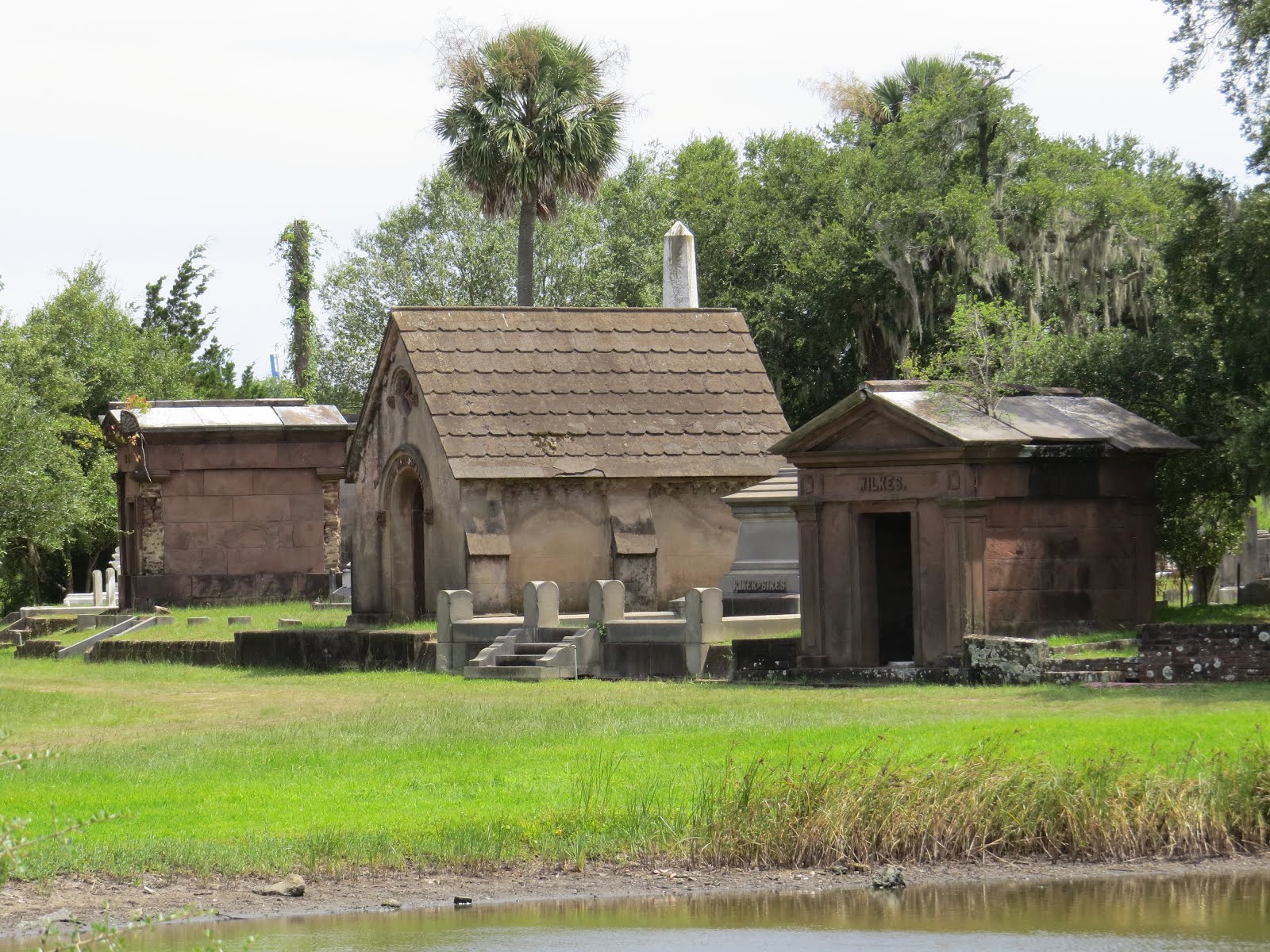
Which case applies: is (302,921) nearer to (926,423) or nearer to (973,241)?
(926,423)

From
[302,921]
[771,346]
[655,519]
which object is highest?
[771,346]

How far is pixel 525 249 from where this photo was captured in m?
52.4

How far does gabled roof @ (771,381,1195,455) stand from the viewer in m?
25.7

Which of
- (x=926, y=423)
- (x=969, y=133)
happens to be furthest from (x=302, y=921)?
(x=969, y=133)

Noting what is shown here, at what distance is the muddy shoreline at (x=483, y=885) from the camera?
13047 mm

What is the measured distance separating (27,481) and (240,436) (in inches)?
195

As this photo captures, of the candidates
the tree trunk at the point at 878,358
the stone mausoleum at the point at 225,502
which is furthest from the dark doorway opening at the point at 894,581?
the tree trunk at the point at 878,358

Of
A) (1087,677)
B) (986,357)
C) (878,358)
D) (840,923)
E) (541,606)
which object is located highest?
(878,358)

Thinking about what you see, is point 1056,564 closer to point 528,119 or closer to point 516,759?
point 516,759

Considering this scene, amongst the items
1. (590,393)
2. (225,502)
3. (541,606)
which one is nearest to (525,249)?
(225,502)

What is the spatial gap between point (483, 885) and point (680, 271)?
29595 mm

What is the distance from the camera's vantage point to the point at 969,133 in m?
48.7

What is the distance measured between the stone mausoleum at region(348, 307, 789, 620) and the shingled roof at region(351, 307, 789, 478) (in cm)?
3

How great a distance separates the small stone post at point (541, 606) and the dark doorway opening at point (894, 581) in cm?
494
